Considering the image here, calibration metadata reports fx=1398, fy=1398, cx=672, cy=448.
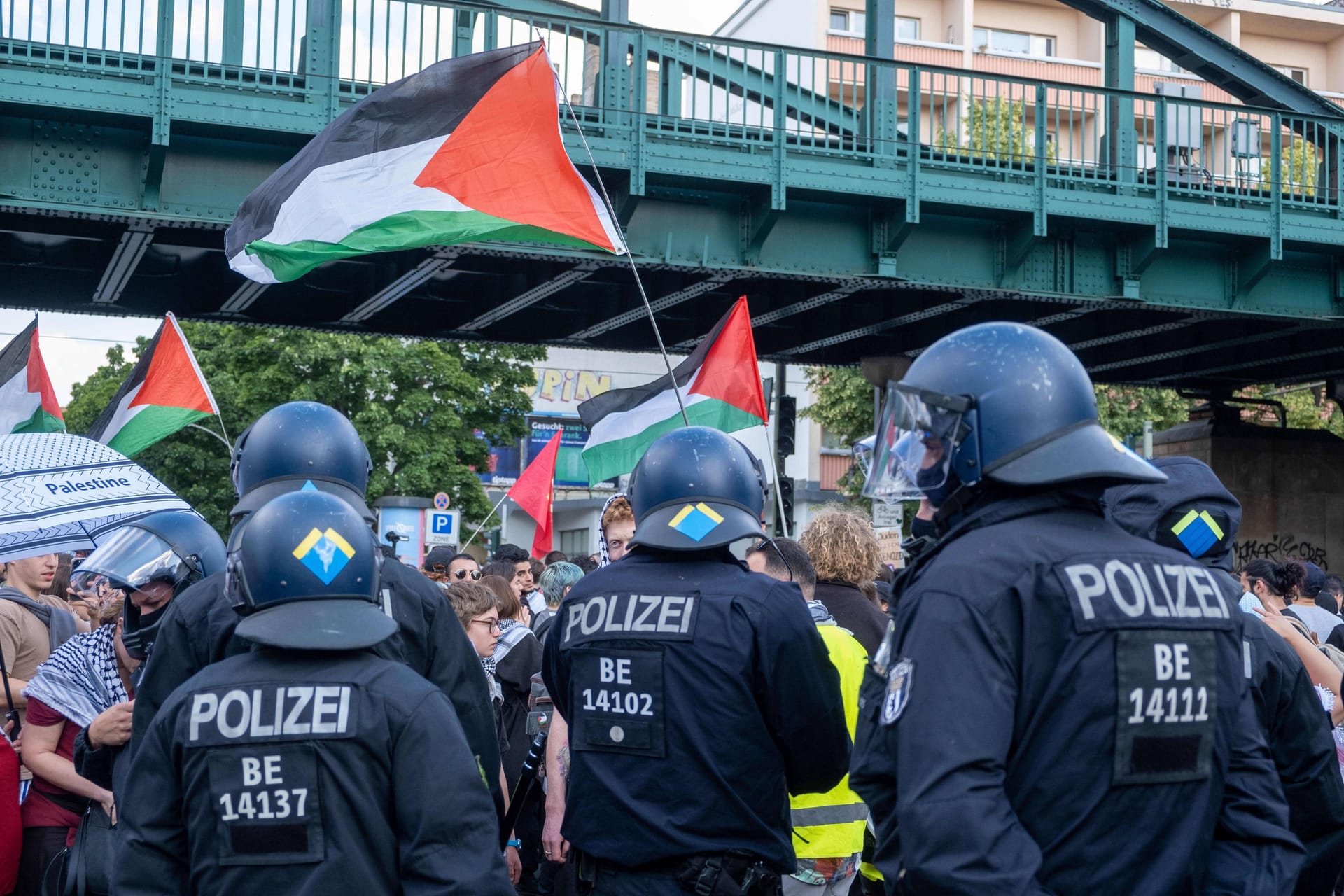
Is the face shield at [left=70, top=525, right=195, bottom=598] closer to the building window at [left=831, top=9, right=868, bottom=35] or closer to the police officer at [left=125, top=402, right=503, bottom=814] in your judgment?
the police officer at [left=125, top=402, right=503, bottom=814]

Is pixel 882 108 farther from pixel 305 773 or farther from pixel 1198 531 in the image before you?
pixel 305 773

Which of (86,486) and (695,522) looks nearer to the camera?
(695,522)

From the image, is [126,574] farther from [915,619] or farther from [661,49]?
[661,49]

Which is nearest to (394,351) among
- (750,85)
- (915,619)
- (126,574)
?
(750,85)

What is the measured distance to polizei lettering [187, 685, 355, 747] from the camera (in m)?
3.01

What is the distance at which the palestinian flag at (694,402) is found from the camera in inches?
435

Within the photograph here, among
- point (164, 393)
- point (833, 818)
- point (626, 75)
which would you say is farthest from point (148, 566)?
point (626, 75)

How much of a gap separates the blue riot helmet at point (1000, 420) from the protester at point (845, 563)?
8.97 ft

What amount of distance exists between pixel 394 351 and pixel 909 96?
2294 cm

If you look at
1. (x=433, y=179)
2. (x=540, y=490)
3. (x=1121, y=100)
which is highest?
(x=1121, y=100)

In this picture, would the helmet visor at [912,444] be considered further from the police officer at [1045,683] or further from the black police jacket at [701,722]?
the black police jacket at [701,722]

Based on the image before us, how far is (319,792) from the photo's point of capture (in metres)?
3.00

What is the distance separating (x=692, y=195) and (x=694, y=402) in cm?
511

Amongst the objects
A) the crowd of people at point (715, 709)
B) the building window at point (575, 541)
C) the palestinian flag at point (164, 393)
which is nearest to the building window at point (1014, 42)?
the building window at point (575, 541)
